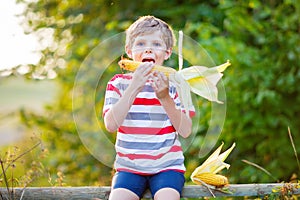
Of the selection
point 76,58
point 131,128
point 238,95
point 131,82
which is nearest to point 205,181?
point 131,128

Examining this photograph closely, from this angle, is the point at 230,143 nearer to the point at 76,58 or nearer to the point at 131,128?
the point at 76,58

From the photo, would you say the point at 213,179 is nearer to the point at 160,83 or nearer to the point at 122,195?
the point at 122,195

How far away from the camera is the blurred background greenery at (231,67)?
3.88 m

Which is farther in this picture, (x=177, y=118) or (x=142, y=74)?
(x=177, y=118)

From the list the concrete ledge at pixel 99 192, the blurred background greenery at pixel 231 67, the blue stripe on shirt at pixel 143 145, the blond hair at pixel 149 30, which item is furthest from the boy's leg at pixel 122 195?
the blurred background greenery at pixel 231 67

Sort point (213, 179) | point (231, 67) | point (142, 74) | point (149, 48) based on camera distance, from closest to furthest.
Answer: point (142, 74), point (149, 48), point (213, 179), point (231, 67)

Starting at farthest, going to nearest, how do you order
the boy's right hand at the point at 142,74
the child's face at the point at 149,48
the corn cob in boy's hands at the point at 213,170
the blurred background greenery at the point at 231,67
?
1. the blurred background greenery at the point at 231,67
2. the corn cob in boy's hands at the point at 213,170
3. the child's face at the point at 149,48
4. the boy's right hand at the point at 142,74

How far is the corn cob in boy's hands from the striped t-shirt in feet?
0.72

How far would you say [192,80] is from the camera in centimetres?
220

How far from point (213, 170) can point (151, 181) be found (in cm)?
28

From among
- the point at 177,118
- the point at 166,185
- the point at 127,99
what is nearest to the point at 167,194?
the point at 166,185

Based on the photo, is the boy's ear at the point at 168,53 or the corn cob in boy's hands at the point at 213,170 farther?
the corn cob in boy's hands at the point at 213,170

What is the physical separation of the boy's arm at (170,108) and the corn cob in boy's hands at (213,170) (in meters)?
0.23

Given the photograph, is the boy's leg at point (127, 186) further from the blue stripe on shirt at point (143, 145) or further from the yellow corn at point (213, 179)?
the yellow corn at point (213, 179)
